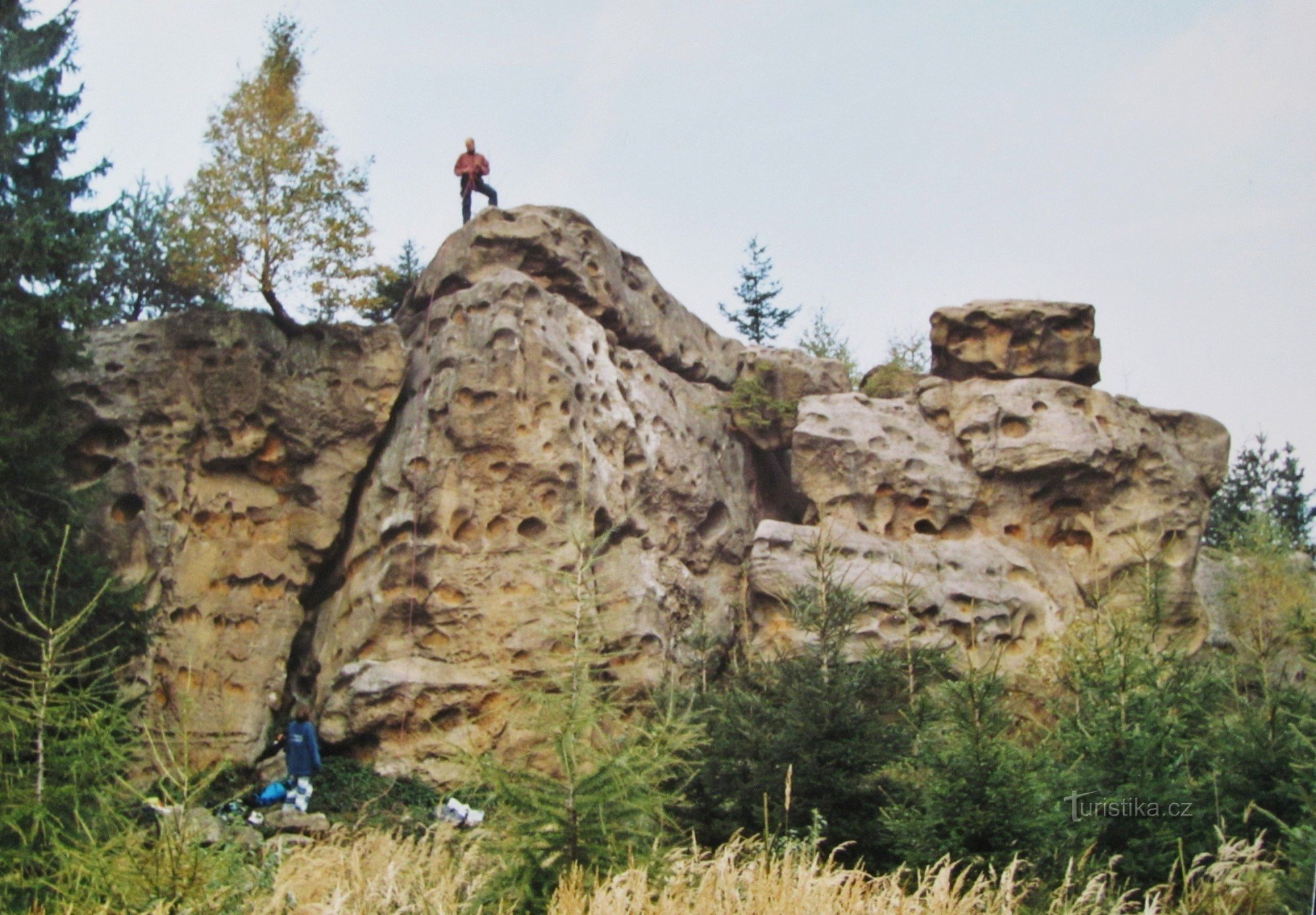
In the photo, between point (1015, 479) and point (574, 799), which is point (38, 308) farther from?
point (1015, 479)

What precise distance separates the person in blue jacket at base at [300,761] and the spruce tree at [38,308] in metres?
2.82

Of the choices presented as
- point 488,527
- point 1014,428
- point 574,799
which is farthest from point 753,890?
point 1014,428

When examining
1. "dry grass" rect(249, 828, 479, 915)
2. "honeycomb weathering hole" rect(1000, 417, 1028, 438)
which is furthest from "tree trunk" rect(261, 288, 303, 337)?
"honeycomb weathering hole" rect(1000, 417, 1028, 438)

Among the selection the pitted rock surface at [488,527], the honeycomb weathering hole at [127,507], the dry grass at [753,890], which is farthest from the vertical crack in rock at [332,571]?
the dry grass at [753,890]

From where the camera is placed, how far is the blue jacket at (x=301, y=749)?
1631 centimetres

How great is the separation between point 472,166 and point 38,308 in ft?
33.0

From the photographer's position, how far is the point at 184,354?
20328 millimetres

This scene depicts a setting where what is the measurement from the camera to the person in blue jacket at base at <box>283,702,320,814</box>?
1628 centimetres

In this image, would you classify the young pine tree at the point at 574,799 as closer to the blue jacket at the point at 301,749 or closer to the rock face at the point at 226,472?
the blue jacket at the point at 301,749

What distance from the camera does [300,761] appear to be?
1631 cm

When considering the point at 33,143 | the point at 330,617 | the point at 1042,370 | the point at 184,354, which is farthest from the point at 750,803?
the point at 1042,370

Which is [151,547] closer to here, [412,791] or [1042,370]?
[412,791]

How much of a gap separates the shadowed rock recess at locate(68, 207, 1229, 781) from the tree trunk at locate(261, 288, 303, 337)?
201mm

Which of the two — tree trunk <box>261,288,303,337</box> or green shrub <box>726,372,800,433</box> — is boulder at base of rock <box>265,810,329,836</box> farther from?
green shrub <box>726,372,800,433</box>
